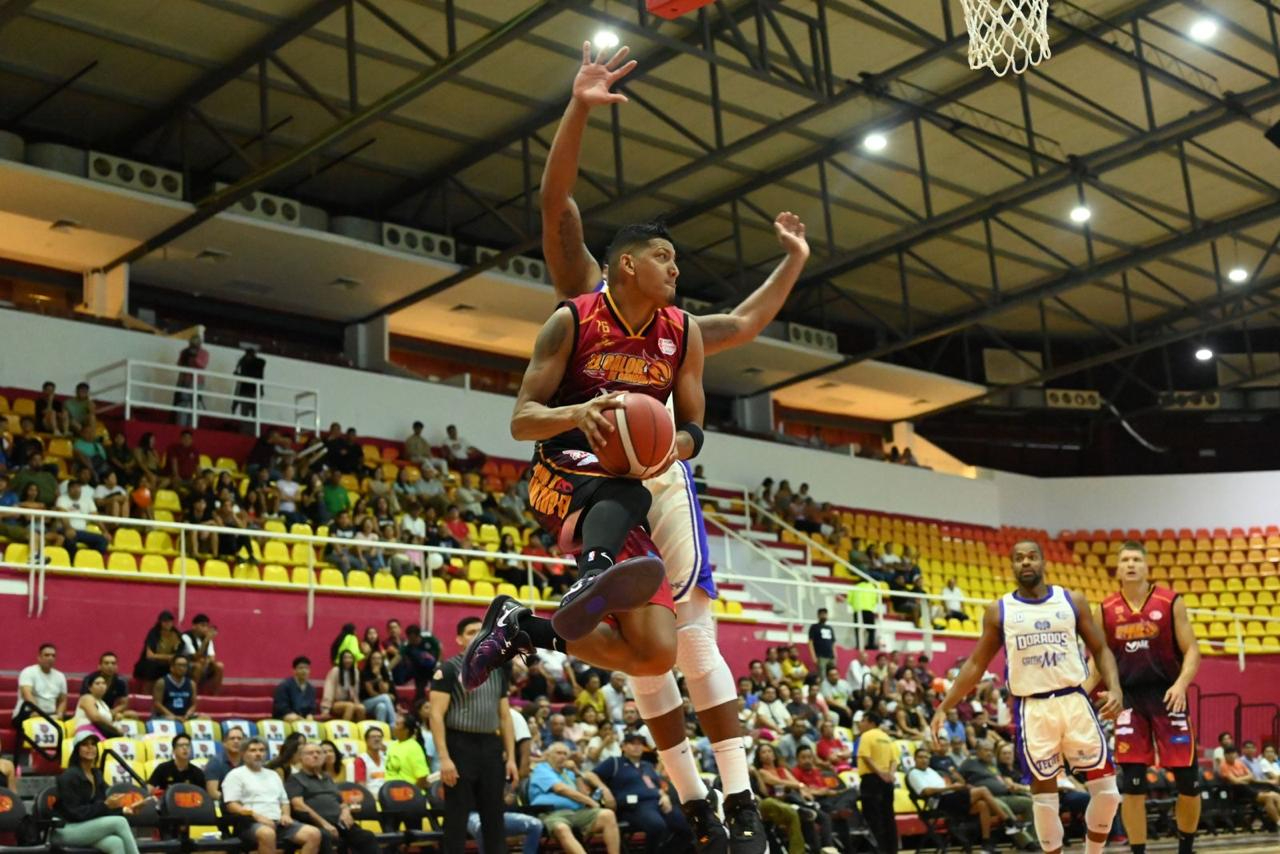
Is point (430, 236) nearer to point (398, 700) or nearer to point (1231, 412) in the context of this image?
point (398, 700)

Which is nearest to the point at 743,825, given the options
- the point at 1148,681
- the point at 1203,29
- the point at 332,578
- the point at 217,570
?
the point at 1148,681

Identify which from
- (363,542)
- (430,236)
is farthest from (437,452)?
(363,542)

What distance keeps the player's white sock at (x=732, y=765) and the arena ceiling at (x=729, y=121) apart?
1226 cm

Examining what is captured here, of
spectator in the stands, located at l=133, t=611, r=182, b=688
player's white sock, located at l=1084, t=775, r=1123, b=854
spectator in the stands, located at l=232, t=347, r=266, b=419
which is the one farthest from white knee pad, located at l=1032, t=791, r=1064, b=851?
spectator in the stands, located at l=232, t=347, r=266, b=419

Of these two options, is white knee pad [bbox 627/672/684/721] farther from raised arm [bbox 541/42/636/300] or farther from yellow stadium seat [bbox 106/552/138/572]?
yellow stadium seat [bbox 106/552/138/572]

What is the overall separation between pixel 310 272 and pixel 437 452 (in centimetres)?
352

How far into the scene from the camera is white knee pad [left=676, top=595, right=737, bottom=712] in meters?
5.04

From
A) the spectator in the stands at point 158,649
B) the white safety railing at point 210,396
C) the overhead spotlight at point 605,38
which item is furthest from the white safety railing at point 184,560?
the overhead spotlight at point 605,38

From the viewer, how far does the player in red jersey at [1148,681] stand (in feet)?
29.5

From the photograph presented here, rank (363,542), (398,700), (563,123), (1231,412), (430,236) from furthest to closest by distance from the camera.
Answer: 1. (1231,412)
2. (430,236)
3. (363,542)
4. (398,700)
5. (563,123)

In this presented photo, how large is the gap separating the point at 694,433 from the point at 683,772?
3.67 ft

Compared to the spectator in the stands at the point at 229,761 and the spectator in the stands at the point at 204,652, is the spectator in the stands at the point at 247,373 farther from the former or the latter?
the spectator in the stands at the point at 229,761

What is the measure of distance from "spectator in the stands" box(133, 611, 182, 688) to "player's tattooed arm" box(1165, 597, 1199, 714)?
8861 mm

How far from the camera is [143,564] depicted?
1552 cm
